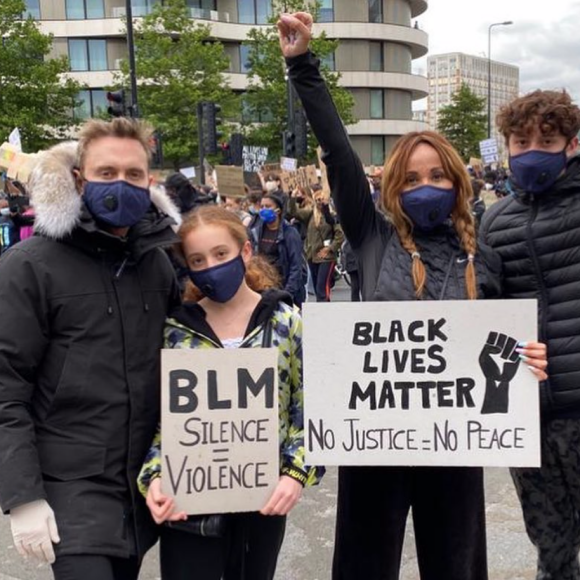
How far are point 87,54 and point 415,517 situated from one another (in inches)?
1912

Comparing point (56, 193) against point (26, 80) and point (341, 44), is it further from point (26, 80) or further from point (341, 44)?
point (341, 44)

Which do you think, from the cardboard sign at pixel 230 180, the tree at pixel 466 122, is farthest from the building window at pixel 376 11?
the cardboard sign at pixel 230 180

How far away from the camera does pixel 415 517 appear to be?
2.46 metres

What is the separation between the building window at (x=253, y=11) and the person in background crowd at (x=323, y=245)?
4089 cm

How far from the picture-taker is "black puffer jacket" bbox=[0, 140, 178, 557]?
1.99 metres

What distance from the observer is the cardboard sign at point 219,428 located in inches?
85.3

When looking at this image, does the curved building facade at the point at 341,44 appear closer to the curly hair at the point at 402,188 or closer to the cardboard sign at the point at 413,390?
the curly hair at the point at 402,188

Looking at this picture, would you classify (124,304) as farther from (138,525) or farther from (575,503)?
(575,503)

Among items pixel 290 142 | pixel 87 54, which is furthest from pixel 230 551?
pixel 87 54

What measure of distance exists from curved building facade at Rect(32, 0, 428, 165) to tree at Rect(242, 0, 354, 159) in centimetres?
581

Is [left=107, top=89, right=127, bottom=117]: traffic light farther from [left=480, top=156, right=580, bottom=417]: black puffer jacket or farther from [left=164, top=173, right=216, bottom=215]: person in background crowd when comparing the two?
[left=480, top=156, right=580, bottom=417]: black puffer jacket

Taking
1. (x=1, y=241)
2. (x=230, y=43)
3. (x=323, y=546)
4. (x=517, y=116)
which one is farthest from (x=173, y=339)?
(x=230, y=43)

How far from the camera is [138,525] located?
217cm

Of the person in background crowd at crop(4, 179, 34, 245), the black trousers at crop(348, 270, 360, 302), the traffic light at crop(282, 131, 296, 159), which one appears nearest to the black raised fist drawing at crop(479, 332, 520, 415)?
the black trousers at crop(348, 270, 360, 302)
